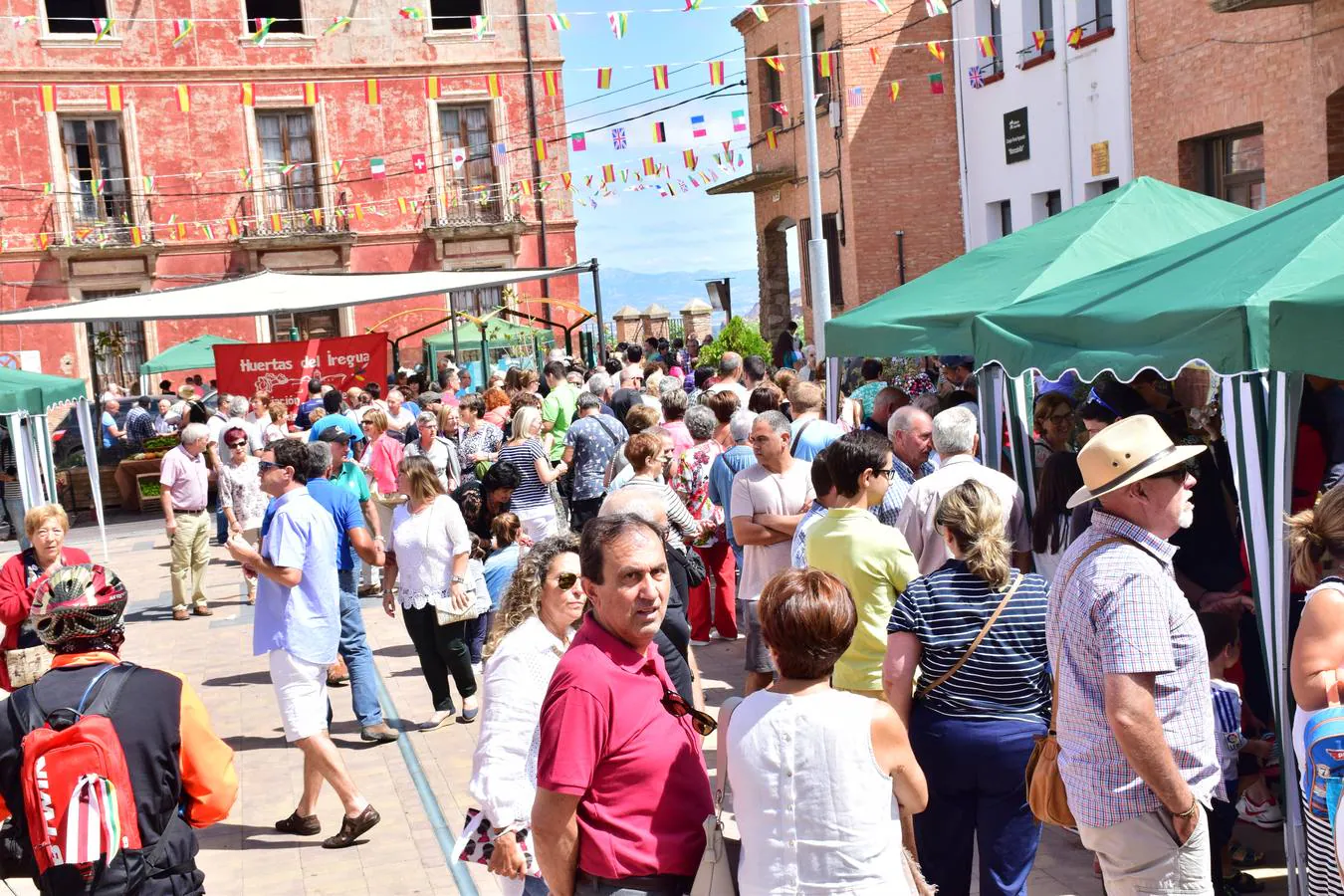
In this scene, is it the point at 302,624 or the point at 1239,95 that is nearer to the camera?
the point at 302,624

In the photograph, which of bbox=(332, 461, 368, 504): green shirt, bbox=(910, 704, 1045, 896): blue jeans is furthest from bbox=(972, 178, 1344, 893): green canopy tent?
bbox=(332, 461, 368, 504): green shirt

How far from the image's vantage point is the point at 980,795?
13.4 ft

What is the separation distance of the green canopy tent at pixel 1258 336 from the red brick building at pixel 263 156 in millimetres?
24371

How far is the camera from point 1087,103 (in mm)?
17312

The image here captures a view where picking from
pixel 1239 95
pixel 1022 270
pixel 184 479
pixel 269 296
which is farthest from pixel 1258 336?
pixel 269 296

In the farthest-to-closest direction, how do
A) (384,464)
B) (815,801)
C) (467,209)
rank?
(467,209) < (384,464) < (815,801)

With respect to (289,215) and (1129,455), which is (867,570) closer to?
(1129,455)

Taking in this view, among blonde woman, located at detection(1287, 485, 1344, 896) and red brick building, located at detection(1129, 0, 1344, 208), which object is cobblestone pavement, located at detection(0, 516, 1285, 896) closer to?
blonde woman, located at detection(1287, 485, 1344, 896)

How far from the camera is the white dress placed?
2.93m

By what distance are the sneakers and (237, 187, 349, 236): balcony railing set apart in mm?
27850

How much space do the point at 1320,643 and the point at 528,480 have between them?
22.6 feet

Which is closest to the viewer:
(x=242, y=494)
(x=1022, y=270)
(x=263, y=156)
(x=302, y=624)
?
(x=302, y=624)

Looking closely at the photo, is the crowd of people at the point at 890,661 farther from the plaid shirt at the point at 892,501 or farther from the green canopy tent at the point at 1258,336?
the green canopy tent at the point at 1258,336

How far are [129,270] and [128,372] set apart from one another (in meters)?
2.42
